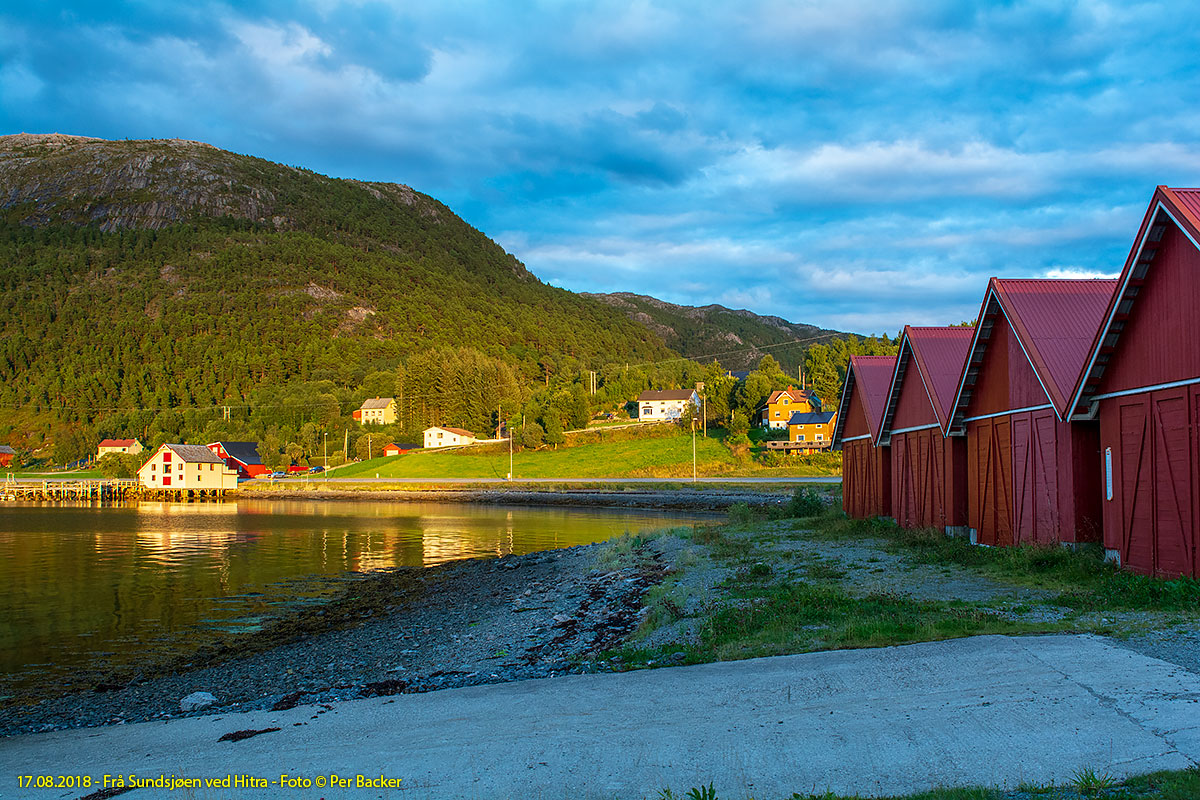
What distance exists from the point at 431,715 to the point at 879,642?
6380 mm

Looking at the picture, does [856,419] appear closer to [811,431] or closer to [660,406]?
[811,431]

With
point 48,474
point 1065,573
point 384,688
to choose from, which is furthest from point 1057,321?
point 48,474

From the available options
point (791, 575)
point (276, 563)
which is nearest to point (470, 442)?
point (276, 563)

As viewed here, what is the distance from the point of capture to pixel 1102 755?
7.32m

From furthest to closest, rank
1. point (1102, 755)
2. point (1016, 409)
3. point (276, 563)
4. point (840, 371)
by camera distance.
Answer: point (840, 371) < point (276, 563) < point (1016, 409) < point (1102, 755)

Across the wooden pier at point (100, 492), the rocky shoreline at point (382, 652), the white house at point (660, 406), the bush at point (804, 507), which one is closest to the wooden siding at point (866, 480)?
the bush at point (804, 507)

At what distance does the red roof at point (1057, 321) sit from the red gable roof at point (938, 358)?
177 inches

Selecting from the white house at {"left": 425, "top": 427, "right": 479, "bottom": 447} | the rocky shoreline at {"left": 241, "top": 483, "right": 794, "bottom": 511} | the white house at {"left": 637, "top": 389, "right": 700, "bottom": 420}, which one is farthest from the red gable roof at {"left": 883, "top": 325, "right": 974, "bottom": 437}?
the white house at {"left": 637, "top": 389, "right": 700, "bottom": 420}

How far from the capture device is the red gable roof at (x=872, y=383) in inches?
1357

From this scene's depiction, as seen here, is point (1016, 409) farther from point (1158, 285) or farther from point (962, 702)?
point (962, 702)

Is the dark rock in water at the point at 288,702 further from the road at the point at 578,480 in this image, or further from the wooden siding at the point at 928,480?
the road at the point at 578,480

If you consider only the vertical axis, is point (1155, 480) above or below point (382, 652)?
above

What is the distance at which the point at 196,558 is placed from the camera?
3809 centimetres

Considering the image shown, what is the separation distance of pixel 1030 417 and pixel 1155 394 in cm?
518
